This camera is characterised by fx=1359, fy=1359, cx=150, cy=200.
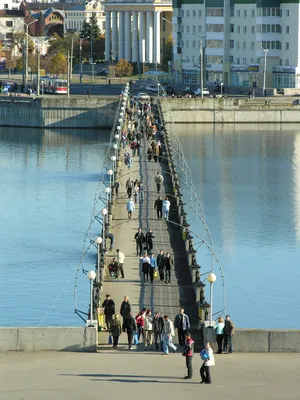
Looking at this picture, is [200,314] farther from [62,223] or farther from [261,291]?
[62,223]

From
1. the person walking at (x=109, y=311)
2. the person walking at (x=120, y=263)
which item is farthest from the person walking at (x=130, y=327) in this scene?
the person walking at (x=120, y=263)

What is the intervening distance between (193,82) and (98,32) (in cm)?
3637

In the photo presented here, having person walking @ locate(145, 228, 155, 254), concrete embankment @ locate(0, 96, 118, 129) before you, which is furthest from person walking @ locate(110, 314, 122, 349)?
concrete embankment @ locate(0, 96, 118, 129)

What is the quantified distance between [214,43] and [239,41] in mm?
3163

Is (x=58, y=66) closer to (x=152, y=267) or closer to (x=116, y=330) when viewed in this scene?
(x=152, y=267)

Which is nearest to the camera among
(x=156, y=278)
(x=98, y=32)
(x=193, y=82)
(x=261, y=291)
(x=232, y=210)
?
(x=156, y=278)

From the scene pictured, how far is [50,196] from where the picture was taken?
55.0 metres

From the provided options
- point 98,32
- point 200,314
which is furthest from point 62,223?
point 98,32

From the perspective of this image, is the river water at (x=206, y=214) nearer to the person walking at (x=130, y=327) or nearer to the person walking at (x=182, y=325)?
the person walking at (x=130, y=327)

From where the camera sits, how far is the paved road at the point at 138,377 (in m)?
20.4

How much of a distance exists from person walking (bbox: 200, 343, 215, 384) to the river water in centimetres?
1015

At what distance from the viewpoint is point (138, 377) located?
21.3m

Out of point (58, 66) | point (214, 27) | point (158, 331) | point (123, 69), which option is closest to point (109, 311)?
point (158, 331)

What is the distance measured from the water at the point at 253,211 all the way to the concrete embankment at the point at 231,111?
3.00 ft
